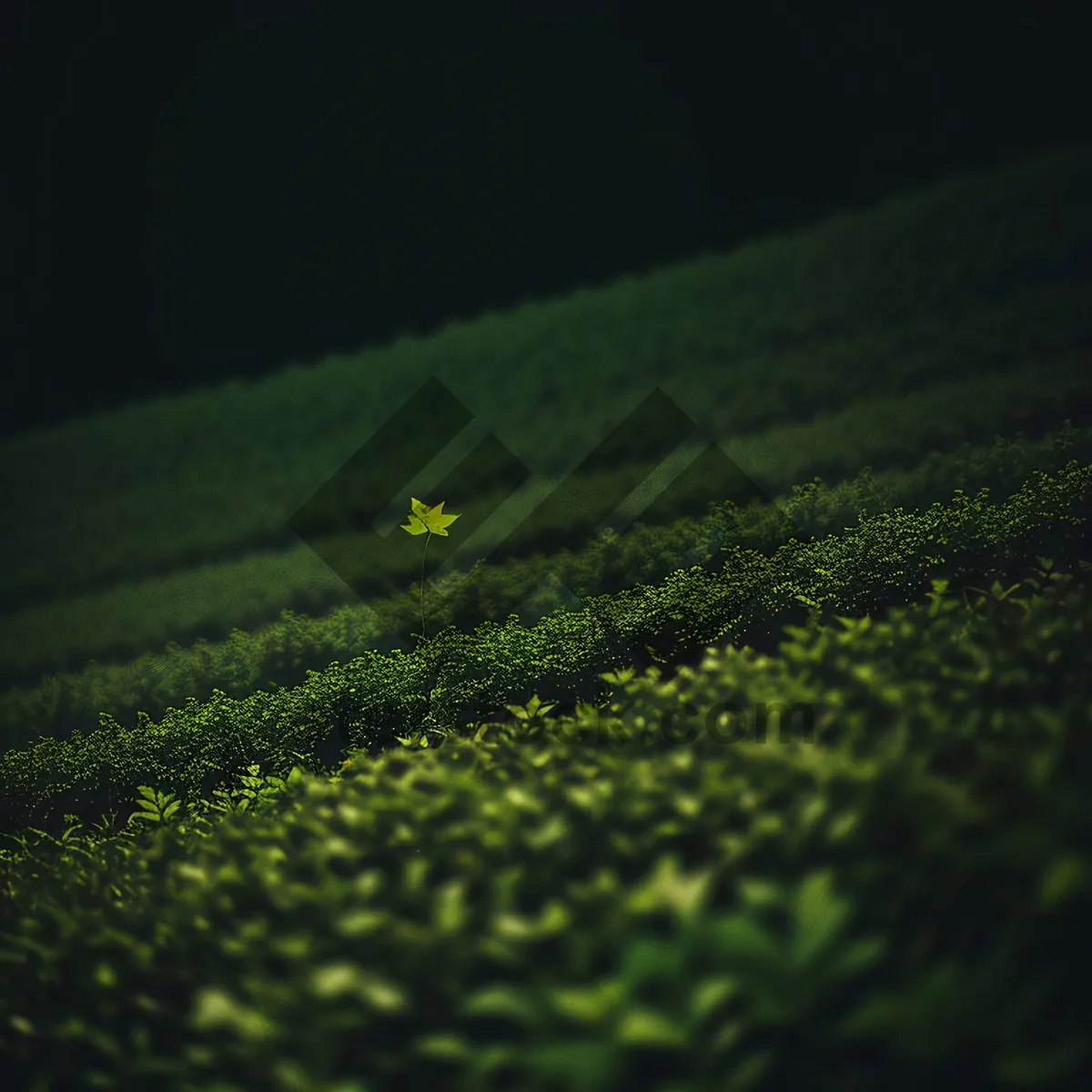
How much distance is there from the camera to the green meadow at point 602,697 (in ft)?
3.73

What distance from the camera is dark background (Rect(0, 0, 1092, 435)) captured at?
745 cm

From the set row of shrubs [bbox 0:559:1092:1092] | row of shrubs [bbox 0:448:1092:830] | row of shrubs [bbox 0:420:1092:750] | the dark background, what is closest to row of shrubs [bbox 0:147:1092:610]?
the dark background

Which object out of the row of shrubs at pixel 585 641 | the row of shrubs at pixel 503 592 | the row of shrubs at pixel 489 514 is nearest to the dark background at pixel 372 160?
the row of shrubs at pixel 489 514

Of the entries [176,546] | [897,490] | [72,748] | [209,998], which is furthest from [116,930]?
[176,546]

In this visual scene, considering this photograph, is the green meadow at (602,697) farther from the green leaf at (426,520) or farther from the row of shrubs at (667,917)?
the green leaf at (426,520)

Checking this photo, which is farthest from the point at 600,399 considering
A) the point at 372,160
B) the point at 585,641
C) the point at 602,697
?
the point at 372,160

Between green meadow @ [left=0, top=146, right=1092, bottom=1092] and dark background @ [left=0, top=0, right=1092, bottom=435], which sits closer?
green meadow @ [left=0, top=146, right=1092, bottom=1092]

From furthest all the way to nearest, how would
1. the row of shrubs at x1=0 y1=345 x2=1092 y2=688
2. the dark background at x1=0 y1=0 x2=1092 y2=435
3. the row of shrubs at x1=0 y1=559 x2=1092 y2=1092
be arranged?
the dark background at x1=0 y1=0 x2=1092 y2=435 → the row of shrubs at x1=0 y1=345 x2=1092 y2=688 → the row of shrubs at x1=0 y1=559 x2=1092 y2=1092

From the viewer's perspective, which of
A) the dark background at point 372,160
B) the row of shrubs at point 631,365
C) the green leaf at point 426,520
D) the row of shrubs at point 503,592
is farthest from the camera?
the dark background at point 372,160

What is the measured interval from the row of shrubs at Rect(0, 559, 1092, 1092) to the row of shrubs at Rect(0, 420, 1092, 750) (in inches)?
98.1

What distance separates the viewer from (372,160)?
8.45m

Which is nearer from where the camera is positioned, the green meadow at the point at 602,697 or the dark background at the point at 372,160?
the green meadow at the point at 602,697

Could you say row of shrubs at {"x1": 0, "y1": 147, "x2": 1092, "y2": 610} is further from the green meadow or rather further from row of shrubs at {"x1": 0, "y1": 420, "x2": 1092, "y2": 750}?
row of shrubs at {"x1": 0, "y1": 420, "x2": 1092, "y2": 750}

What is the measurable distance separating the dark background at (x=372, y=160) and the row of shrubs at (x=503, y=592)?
3739 millimetres
